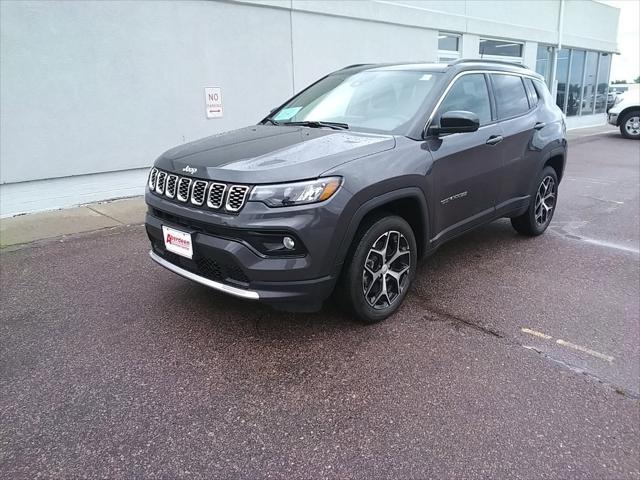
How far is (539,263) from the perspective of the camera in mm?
4867

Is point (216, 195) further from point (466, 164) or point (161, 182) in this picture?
point (466, 164)

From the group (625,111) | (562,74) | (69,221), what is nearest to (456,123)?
(69,221)

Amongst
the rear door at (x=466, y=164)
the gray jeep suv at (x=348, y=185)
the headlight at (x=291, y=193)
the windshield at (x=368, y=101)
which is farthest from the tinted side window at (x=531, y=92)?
the headlight at (x=291, y=193)

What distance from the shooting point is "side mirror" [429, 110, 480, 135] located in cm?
355

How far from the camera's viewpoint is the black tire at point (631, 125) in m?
16.0

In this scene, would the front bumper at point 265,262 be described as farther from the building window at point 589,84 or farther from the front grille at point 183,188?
the building window at point 589,84

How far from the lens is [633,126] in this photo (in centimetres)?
1616

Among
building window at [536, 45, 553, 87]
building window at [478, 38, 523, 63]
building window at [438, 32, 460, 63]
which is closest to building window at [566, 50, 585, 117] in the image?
building window at [536, 45, 553, 87]

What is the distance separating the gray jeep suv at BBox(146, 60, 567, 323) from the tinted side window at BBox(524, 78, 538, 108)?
14.3 inches

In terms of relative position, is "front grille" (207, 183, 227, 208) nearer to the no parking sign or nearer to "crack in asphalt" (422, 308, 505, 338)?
"crack in asphalt" (422, 308, 505, 338)

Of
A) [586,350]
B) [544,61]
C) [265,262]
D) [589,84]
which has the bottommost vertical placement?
[586,350]

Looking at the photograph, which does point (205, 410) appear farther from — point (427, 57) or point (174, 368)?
point (427, 57)

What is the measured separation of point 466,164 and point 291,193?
183 centimetres

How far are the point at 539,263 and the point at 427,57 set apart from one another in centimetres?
849
